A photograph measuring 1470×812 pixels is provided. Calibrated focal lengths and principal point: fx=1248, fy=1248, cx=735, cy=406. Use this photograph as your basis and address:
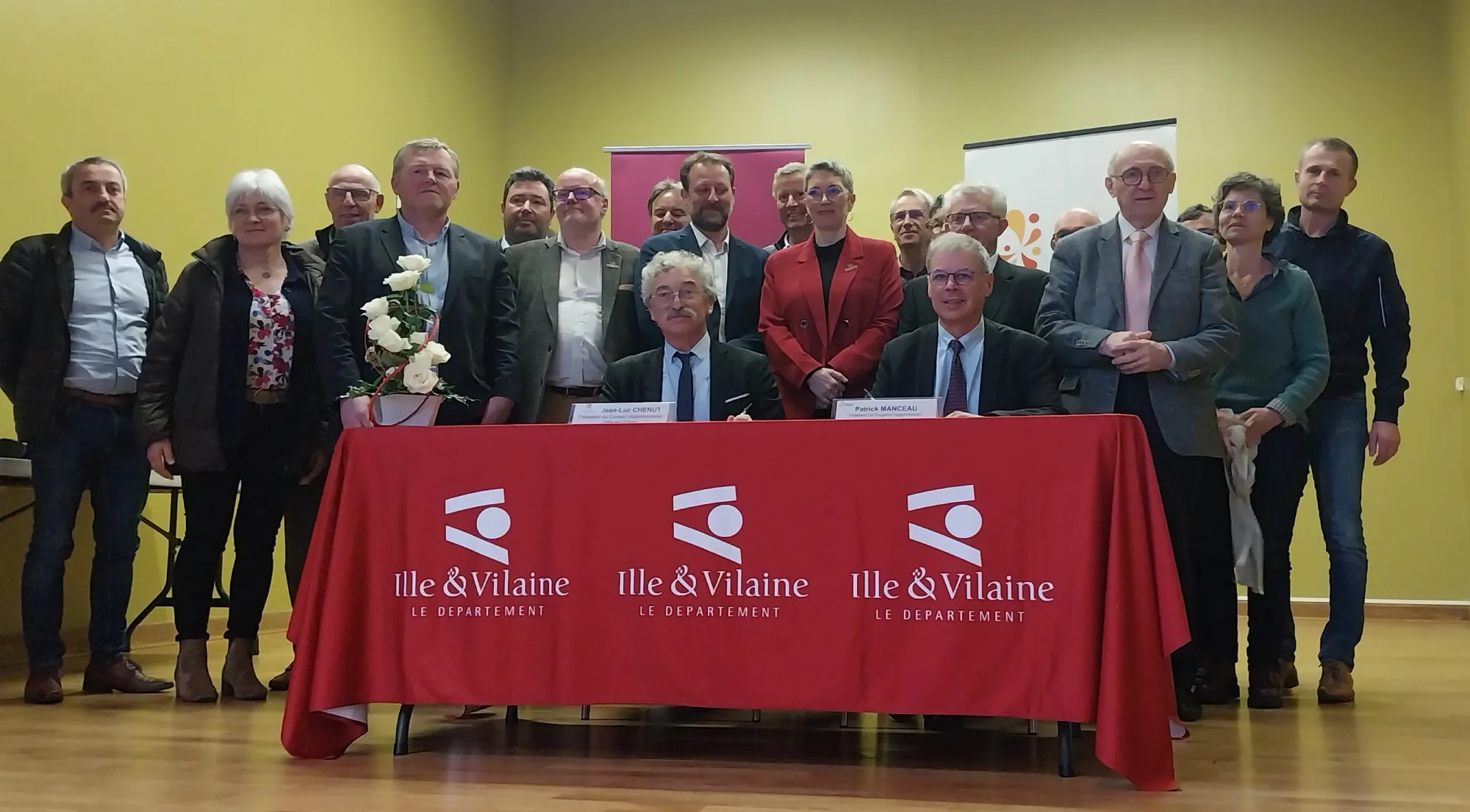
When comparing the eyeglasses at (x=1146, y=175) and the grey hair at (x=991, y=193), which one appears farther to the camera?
the grey hair at (x=991, y=193)

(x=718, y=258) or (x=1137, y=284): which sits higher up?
(x=718, y=258)

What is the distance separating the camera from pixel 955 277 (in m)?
3.07

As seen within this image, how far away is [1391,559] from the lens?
6.88 meters

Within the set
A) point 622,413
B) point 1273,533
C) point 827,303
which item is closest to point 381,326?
point 622,413

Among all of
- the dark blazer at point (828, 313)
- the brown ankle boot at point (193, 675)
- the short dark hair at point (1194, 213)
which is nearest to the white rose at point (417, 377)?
the dark blazer at point (828, 313)

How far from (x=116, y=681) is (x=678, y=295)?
7.33 feet

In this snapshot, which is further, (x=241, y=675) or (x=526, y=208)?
(x=526, y=208)

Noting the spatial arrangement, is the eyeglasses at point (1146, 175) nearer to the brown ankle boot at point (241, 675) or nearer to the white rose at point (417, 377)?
the white rose at point (417, 377)

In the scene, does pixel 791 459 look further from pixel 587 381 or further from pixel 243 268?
pixel 243 268

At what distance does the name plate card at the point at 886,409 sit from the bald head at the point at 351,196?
7.63 feet

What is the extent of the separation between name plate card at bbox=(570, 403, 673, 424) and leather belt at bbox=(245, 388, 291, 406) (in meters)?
1.42

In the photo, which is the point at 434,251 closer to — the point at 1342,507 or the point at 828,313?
the point at 828,313

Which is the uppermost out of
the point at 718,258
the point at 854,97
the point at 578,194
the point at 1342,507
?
the point at 854,97

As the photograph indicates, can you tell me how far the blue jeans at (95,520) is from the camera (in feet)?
12.7
